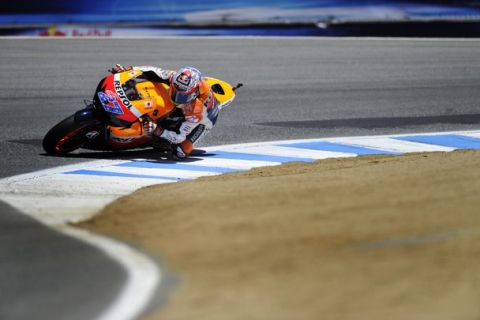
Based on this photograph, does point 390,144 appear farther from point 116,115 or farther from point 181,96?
point 116,115

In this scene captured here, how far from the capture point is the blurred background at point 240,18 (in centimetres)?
2225

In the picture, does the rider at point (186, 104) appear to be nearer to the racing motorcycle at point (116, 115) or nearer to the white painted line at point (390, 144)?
the racing motorcycle at point (116, 115)

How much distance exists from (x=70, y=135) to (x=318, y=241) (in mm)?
5156

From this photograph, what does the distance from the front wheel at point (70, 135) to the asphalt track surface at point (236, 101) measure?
133mm

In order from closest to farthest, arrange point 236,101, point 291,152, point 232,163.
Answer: point 232,163
point 291,152
point 236,101

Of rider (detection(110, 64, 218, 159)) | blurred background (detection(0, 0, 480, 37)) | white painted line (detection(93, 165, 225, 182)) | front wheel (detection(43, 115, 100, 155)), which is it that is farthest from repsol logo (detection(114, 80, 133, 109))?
blurred background (detection(0, 0, 480, 37))

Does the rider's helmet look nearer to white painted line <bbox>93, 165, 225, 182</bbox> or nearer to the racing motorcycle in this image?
the racing motorcycle

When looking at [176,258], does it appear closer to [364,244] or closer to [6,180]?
[364,244]

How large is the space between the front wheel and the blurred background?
10.7 metres

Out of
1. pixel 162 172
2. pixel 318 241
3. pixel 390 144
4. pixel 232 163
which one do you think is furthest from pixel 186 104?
pixel 318 241

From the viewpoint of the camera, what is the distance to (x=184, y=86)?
37.4 feet

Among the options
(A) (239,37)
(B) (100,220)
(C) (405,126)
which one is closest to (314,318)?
(B) (100,220)

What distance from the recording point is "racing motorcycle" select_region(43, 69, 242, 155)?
1148 centimetres

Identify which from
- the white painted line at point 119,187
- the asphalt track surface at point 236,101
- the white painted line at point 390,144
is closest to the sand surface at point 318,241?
the white painted line at point 119,187
